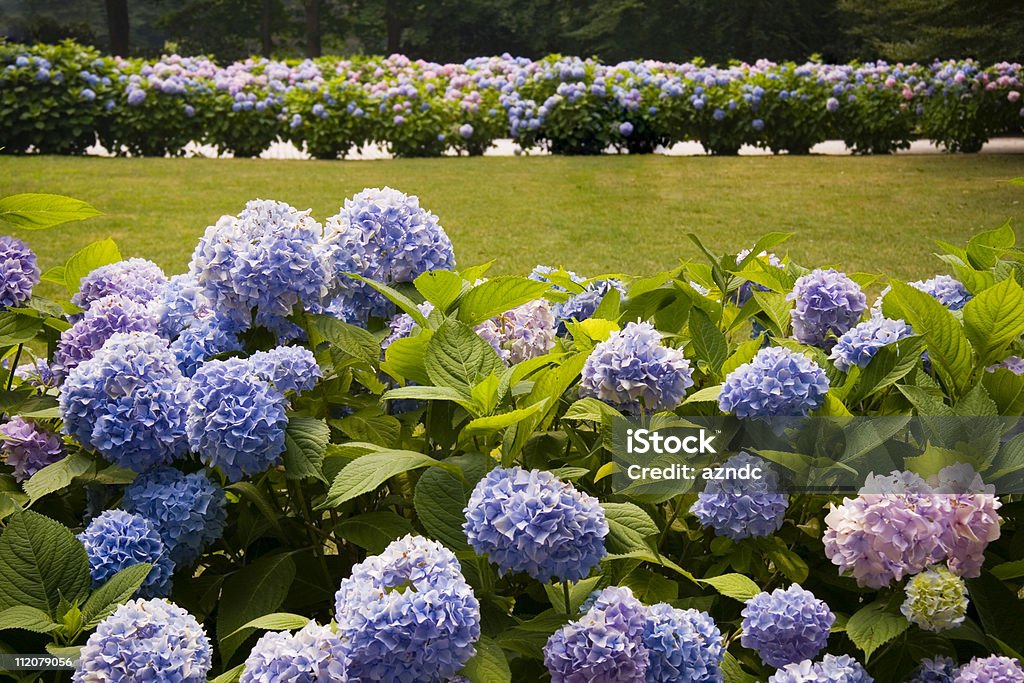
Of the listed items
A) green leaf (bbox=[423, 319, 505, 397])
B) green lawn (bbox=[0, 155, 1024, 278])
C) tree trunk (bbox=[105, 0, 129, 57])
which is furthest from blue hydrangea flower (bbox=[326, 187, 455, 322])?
tree trunk (bbox=[105, 0, 129, 57])

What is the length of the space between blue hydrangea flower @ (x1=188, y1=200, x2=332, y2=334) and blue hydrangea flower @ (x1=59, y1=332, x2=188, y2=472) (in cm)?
14

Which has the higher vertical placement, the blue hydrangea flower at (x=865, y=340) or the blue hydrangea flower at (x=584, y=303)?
the blue hydrangea flower at (x=865, y=340)

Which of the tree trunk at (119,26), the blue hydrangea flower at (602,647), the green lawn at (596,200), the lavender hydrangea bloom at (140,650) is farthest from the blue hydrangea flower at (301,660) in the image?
the tree trunk at (119,26)

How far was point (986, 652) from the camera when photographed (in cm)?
136

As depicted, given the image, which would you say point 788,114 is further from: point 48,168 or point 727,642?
point 727,642

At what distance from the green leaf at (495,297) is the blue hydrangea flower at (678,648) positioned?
44 centimetres

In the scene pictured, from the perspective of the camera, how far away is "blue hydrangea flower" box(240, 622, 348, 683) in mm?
1013

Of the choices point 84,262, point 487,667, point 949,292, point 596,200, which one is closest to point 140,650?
point 487,667

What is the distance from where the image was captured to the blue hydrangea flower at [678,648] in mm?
1131

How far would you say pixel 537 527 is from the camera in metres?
1.07

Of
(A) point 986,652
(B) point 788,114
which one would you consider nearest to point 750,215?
(B) point 788,114

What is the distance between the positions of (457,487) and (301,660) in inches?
10.8

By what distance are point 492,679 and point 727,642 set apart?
1.31ft

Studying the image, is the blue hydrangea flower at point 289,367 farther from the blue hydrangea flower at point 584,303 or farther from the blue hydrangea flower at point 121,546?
the blue hydrangea flower at point 584,303
